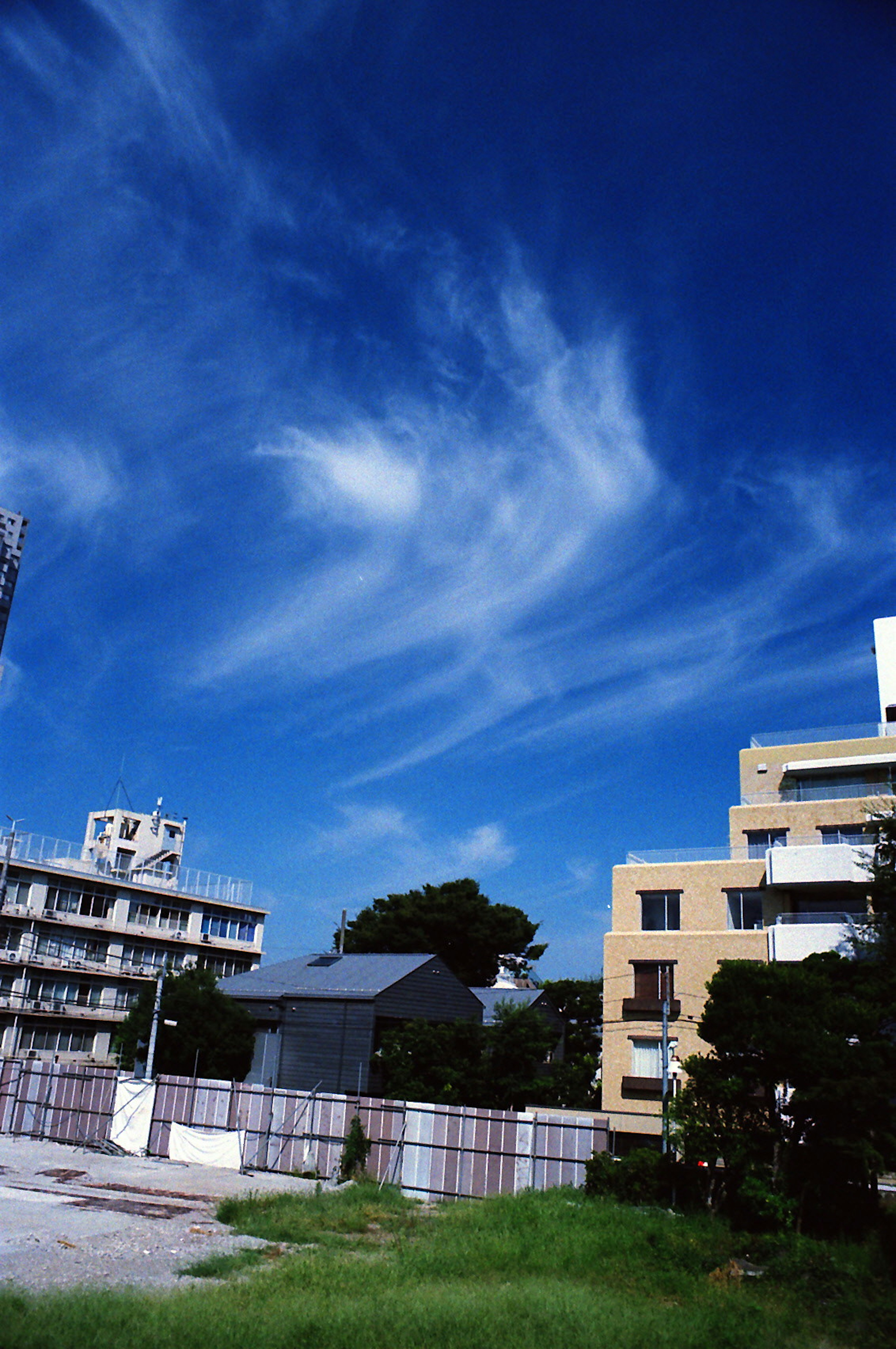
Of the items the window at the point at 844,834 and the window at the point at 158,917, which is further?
the window at the point at 158,917

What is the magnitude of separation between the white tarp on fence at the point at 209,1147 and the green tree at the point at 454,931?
33.0 m

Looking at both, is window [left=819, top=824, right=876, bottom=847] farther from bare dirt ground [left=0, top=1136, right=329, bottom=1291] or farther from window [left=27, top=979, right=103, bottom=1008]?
window [left=27, top=979, right=103, bottom=1008]

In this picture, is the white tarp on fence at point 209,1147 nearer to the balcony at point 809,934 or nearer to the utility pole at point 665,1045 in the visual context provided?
the utility pole at point 665,1045

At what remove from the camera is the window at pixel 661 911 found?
1315 inches

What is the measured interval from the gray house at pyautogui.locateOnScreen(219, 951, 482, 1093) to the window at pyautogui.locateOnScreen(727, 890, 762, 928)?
10795 mm

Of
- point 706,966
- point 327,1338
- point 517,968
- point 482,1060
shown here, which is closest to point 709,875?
point 706,966

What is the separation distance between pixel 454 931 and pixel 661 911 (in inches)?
1105

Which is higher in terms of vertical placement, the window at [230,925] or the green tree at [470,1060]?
the window at [230,925]

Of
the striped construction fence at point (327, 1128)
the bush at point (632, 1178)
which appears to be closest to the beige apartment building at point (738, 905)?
the striped construction fence at point (327, 1128)

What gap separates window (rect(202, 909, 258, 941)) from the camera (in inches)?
2330

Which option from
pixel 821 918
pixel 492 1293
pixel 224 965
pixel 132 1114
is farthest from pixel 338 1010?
pixel 224 965

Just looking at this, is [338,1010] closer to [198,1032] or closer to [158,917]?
[198,1032]

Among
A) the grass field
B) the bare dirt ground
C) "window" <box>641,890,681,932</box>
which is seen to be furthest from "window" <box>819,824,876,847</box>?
the bare dirt ground

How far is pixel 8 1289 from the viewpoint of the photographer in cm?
1180
